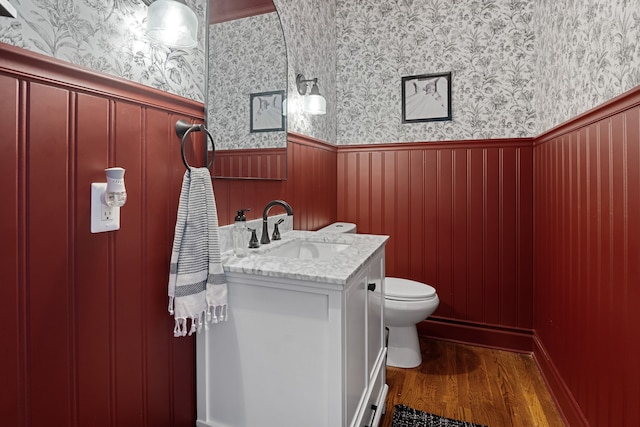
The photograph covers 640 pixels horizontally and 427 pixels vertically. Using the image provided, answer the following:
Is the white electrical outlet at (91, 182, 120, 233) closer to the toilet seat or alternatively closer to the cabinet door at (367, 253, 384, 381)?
the cabinet door at (367, 253, 384, 381)

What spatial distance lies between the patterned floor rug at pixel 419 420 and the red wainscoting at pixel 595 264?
0.51 meters

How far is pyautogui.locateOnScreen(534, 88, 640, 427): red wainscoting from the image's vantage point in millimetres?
1116

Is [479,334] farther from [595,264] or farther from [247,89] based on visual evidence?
[247,89]

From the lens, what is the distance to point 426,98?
2.62 metres

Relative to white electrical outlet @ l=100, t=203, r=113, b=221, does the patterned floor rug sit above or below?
below

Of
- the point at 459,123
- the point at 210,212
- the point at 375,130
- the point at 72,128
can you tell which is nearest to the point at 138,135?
the point at 72,128

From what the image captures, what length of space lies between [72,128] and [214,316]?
0.68 metres

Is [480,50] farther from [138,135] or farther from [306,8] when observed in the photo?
[138,135]

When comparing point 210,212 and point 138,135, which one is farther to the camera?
point 210,212

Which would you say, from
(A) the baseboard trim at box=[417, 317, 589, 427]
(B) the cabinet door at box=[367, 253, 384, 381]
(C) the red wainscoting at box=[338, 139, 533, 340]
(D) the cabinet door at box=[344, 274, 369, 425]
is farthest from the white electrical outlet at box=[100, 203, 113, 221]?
(A) the baseboard trim at box=[417, 317, 589, 427]

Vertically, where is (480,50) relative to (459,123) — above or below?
above

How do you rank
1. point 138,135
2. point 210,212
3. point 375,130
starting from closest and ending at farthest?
point 138,135
point 210,212
point 375,130

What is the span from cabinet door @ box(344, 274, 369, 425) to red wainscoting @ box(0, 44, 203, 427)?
61 centimetres

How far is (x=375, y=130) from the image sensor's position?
2771 millimetres
